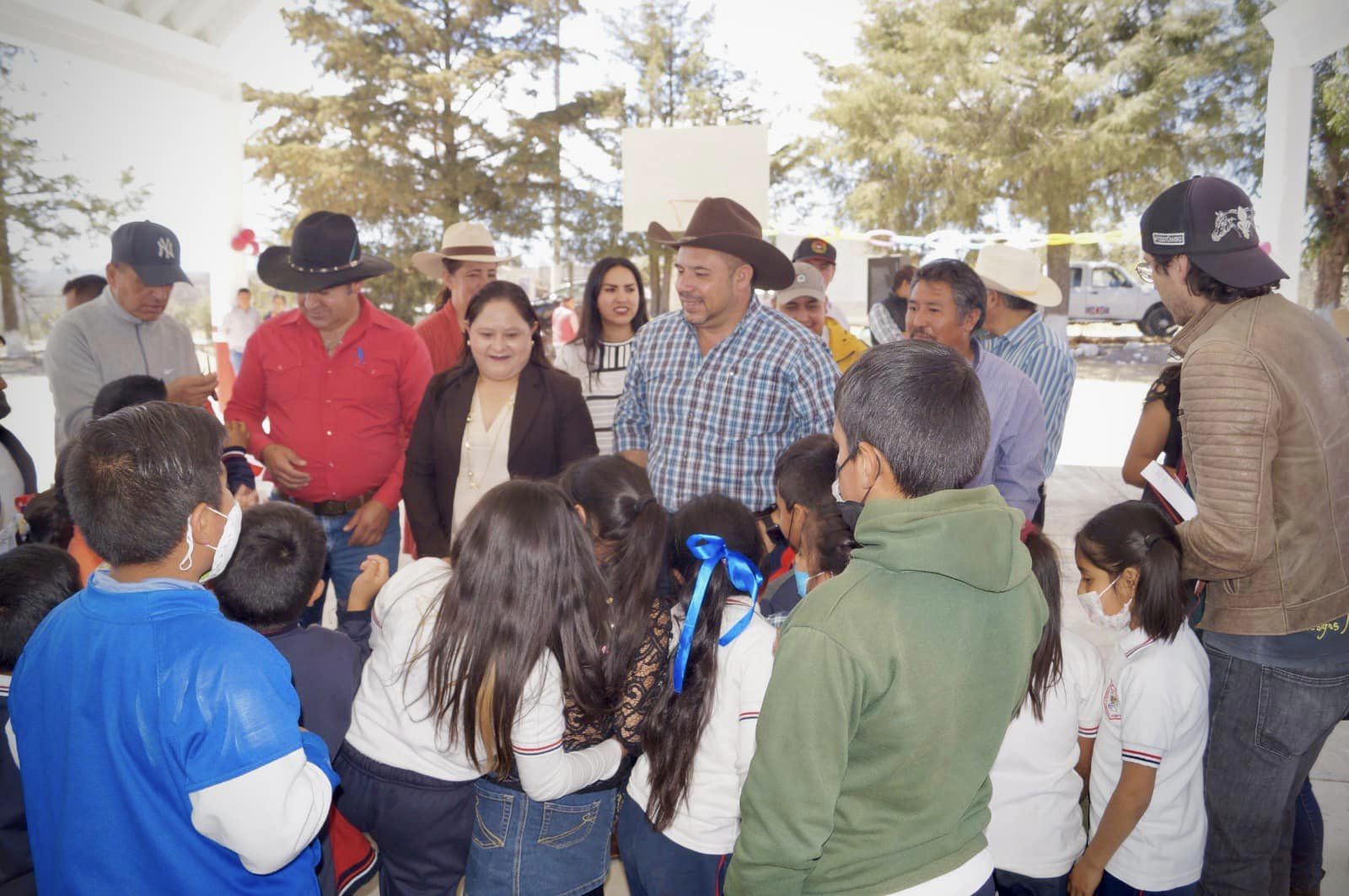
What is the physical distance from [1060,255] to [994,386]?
17.9 m

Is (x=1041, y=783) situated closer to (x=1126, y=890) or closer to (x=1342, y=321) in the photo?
(x=1126, y=890)

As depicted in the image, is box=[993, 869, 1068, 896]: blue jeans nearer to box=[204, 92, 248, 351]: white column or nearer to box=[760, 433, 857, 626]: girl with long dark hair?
box=[760, 433, 857, 626]: girl with long dark hair

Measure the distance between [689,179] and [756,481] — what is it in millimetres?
3926

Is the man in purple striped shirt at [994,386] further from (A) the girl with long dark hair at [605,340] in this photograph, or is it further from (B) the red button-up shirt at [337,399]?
(B) the red button-up shirt at [337,399]

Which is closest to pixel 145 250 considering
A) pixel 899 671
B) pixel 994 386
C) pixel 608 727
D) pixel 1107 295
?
pixel 608 727

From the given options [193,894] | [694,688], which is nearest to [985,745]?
[694,688]

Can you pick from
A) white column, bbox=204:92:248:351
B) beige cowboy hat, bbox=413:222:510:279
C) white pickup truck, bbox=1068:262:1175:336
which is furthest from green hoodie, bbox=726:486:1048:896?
white pickup truck, bbox=1068:262:1175:336

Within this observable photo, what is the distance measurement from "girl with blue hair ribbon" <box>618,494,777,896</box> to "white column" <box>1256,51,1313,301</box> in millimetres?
9391

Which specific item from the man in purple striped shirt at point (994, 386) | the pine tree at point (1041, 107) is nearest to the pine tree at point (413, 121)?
the pine tree at point (1041, 107)

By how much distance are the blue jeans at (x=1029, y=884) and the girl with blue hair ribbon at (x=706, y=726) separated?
734 millimetres

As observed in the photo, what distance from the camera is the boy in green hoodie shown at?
132 cm

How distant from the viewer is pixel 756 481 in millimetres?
3209

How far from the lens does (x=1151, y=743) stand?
7.01ft

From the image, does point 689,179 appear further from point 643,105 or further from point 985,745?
point 643,105
